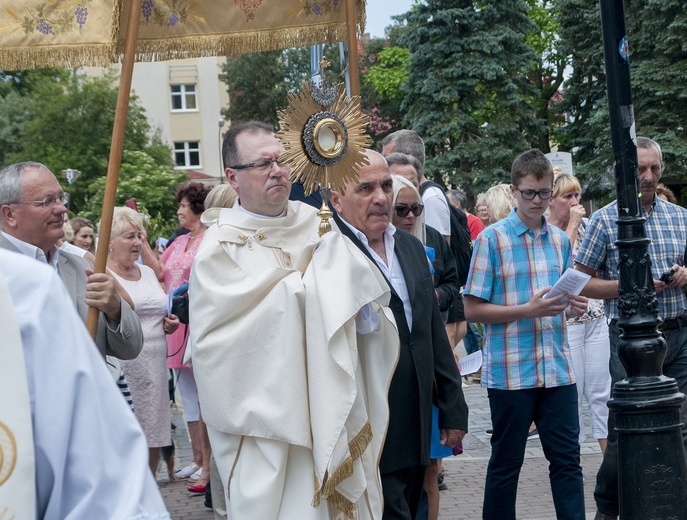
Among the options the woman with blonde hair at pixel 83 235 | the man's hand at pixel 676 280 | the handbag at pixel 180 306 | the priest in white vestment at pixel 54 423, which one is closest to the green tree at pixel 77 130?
the woman with blonde hair at pixel 83 235

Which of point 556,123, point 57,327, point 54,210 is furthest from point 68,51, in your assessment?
point 556,123

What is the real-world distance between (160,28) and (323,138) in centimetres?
149

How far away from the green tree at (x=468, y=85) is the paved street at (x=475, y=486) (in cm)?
2971

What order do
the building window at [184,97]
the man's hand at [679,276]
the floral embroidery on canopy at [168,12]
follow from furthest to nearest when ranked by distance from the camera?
the building window at [184,97] < the man's hand at [679,276] < the floral embroidery on canopy at [168,12]

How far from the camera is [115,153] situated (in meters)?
4.61

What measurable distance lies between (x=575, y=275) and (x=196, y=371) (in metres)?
2.32

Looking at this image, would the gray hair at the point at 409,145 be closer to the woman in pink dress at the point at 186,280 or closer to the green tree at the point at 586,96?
the woman in pink dress at the point at 186,280

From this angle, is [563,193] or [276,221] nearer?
[276,221]

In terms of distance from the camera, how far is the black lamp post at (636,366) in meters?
5.71

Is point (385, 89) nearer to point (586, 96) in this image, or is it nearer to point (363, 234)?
point (586, 96)

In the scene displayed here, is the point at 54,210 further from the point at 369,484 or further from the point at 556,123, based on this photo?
the point at 556,123

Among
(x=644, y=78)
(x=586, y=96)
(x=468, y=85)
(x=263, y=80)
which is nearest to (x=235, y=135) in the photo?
(x=644, y=78)

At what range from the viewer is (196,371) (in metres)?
4.27

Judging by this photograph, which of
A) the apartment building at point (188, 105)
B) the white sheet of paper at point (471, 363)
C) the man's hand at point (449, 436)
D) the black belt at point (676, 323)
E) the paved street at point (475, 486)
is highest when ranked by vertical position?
the apartment building at point (188, 105)
